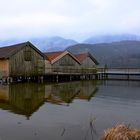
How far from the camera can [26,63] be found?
51312 millimetres

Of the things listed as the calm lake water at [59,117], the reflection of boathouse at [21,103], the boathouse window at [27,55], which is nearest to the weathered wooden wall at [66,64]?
the boathouse window at [27,55]

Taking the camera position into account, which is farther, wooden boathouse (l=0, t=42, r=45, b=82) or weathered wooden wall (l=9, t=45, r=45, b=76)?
weathered wooden wall (l=9, t=45, r=45, b=76)

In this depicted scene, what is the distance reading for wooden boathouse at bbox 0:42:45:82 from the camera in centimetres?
4875

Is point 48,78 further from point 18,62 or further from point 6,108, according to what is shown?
point 6,108

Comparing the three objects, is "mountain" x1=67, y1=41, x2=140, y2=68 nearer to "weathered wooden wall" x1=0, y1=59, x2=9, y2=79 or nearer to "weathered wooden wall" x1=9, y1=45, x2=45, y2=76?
"weathered wooden wall" x1=9, y1=45, x2=45, y2=76

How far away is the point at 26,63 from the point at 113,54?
312 ft

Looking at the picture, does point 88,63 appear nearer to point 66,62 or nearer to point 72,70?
point 72,70

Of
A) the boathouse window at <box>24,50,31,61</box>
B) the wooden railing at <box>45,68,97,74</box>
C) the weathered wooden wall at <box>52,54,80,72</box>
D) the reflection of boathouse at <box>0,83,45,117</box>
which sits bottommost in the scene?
the reflection of boathouse at <box>0,83,45,117</box>

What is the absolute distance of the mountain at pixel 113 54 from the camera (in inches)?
4528

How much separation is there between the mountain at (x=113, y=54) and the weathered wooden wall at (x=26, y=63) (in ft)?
195

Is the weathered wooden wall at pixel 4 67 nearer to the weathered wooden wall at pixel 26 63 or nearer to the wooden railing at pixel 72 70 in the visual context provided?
the weathered wooden wall at pixel 26 63

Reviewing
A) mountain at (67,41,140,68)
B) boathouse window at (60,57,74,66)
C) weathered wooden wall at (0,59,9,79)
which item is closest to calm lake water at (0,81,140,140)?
weathered wooden wall at (0,59,9,79)

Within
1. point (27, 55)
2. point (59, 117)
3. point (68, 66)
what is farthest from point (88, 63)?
point (59, 117)

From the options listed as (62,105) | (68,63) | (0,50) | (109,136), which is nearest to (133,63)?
(68,63)
